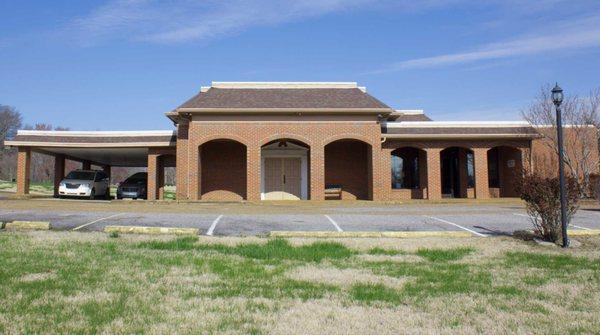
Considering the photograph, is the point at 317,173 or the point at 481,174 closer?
the point at 317,173

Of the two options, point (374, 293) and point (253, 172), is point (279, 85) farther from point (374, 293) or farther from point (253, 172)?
point (374, 293)

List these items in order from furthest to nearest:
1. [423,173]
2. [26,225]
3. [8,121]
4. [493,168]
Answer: [8,121]
[493,168]
[423,173]
[26,225]

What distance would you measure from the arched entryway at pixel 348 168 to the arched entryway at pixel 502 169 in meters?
7.54

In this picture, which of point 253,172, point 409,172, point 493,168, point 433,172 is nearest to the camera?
point 253,172

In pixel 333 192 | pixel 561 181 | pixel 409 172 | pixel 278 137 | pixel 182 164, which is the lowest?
pixel 333 192

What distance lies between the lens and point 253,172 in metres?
23.4

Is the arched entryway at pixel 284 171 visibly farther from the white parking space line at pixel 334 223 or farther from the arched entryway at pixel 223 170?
the white parking space line at pixel 334 223

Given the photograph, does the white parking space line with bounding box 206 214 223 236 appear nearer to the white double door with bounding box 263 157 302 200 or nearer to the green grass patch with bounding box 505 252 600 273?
the green grass patch with bounding box 505 252 600 273

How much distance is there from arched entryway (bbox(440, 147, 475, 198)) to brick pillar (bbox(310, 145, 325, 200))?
8.55 m

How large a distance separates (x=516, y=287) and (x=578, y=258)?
3.07m

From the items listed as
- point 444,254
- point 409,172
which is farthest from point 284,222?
point 409,172

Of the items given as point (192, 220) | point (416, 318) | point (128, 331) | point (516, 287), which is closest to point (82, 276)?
point (128, 331)

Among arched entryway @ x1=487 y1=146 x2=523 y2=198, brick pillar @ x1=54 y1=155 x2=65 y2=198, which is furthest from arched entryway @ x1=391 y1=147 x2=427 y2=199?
brick pillar @ x1=54 y1=155 x2=65 y2=198

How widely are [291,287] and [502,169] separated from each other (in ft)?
80.0
